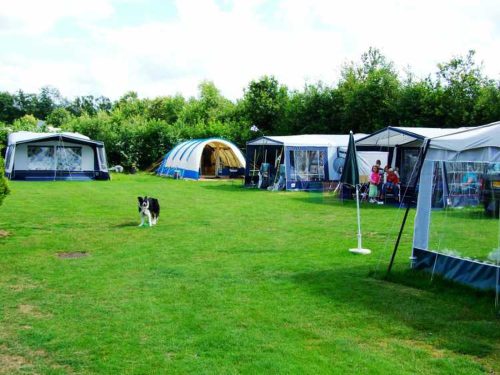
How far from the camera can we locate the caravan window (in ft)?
82.7

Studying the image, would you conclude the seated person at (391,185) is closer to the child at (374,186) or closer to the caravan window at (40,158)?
the child at (374,186)

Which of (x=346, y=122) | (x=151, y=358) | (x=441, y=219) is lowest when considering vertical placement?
(x=151, y=358)

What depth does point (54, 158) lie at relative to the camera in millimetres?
25531

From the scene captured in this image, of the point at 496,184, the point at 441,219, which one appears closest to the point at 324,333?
the point at 441,219

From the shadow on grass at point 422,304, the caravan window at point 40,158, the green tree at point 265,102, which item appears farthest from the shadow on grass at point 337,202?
the green tree at point 265,102

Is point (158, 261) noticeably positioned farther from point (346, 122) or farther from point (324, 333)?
point (346, 122)

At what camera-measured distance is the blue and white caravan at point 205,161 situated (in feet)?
85.0

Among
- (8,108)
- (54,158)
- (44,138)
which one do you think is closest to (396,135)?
(44,138)

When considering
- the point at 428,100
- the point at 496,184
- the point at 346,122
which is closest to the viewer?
the point at 496,184

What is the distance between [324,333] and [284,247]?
4055 millimetres

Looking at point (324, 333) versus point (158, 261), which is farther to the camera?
point (158, 261)

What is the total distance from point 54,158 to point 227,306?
21.8 meters

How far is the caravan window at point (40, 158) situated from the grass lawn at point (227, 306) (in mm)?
15134

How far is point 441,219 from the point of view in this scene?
717 cm
